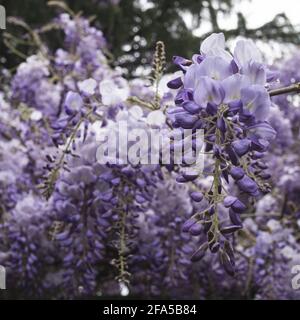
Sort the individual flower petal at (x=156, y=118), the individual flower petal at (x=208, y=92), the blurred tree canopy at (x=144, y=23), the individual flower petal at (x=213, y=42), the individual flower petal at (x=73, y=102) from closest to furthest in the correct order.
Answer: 1. the individual flower petal at (x=208, y=92)
2. the individual flower petal at (x=213, y=42)
3. the individual flower petal at (x=156, y=118)
4. the individual flower petal at (x=73, y=102)
5. the blurred tree canopy at (x=144, y=23)

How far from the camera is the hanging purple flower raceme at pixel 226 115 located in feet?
3.40

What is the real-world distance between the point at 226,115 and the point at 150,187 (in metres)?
0.83

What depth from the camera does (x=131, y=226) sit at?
1.64 meters

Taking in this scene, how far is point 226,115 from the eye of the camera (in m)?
1.05

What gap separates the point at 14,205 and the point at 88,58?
98cm

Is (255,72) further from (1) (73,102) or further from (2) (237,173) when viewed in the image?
(1) (73,102)

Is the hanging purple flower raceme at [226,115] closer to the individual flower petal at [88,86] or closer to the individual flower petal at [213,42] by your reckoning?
the individual flower petal at [213,42]

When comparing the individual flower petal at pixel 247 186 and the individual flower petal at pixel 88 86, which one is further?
the individual flower petal at pixel 88 86

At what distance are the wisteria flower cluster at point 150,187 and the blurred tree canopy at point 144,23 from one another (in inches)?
77.9

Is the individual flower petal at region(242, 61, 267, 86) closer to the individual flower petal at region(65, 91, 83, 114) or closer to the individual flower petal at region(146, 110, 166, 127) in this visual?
the individual flower petal at region(146, 110, 166, 127)

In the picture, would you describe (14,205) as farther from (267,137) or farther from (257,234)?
(267,137)

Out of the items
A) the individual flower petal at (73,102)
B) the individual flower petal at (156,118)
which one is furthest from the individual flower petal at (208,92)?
the individual flower petal at (73,102)

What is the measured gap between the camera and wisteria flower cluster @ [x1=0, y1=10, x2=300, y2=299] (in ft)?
3.50
